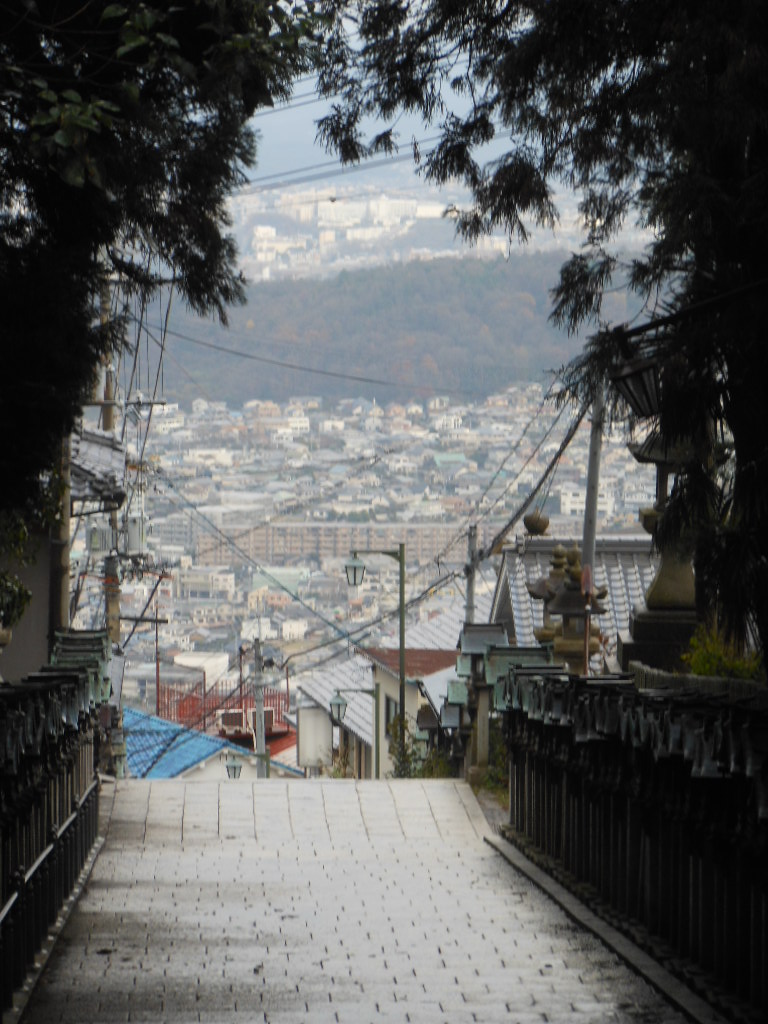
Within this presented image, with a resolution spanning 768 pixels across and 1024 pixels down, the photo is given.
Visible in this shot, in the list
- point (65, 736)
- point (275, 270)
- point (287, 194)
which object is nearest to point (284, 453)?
point (275, 270)

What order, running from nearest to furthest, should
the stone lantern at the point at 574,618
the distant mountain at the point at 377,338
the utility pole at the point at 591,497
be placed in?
1. the stone lantern at the point at 574,618
2. the utility pole at the point at 591,497
3. the distant mountain at the point at 377,338

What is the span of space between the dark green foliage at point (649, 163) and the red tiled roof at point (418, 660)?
23004 millimetres

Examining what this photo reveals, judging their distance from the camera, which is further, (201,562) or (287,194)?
(287,194)

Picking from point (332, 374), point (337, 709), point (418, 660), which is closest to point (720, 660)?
point (337, 709)

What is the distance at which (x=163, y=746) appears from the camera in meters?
31.2

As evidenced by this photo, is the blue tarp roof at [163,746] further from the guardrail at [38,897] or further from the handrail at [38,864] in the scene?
the handrail at [38,864]

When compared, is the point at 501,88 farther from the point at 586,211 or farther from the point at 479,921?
the point at 479,921

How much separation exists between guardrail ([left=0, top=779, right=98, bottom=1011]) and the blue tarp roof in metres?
Answer: 19.2

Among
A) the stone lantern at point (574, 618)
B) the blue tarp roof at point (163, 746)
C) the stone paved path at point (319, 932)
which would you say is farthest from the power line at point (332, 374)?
the stone paved path at point (319, 932)

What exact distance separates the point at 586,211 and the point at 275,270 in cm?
6214

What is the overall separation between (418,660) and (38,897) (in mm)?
25602

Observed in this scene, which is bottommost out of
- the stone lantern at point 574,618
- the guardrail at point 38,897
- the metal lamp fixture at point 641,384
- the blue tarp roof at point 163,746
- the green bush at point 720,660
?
the blue tarp roof at point 163,746

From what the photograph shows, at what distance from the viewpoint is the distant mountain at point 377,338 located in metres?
48.6

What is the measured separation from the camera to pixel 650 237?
895 cm
